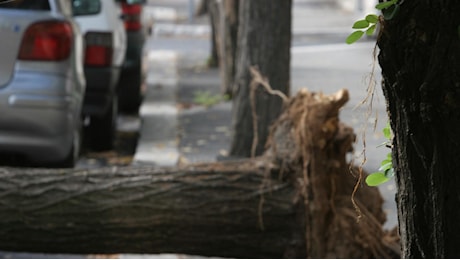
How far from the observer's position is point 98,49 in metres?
11.2

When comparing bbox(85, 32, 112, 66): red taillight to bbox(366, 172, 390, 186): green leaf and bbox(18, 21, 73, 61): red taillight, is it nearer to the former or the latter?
bbox(18, 21, 73, 61): red taillight

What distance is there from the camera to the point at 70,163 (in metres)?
9.03

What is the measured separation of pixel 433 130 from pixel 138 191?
3.42 meters

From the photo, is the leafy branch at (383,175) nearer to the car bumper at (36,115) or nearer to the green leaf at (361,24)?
the green leaf at (361,24)

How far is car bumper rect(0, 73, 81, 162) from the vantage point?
8.56 meters

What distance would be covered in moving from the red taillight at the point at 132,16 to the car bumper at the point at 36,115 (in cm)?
569

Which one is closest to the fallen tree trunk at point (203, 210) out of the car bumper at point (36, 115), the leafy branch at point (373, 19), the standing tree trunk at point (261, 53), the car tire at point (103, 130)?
the car bumper at point (36, 115)

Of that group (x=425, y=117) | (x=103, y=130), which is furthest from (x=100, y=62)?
(x=425, y=117)

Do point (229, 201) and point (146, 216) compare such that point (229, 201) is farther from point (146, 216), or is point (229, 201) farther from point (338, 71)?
point (338, 71)

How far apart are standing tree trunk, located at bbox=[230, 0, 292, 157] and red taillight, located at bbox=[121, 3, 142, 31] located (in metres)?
4.04

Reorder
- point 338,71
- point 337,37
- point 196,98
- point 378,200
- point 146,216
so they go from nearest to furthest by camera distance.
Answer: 1. point 146,216
2. point 378,200
3. point 196,98
4. point 338,71
5. point 337,37

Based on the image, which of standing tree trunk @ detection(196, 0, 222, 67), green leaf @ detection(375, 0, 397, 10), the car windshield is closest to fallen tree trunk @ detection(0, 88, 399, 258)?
green leaf @ detection(375, 0, 397, 10)

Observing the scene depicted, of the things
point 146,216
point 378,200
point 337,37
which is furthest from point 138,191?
point 337,37

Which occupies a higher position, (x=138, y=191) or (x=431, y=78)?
(x=431, y=78)
